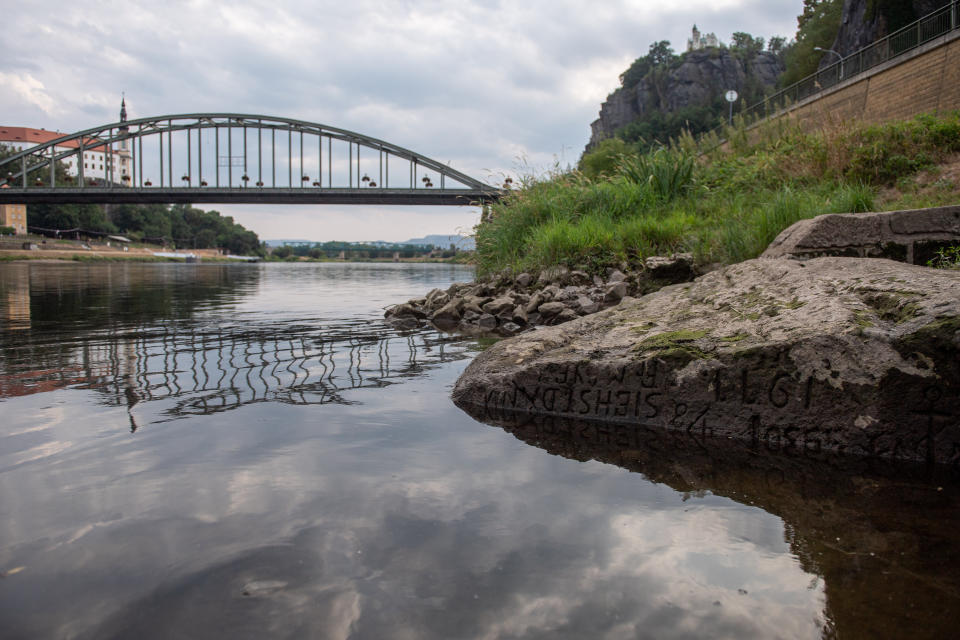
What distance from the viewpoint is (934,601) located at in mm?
1681

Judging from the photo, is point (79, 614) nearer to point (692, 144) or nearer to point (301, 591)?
point (301, 591)

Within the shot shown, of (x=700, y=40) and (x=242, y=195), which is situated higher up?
(x=700, y=40)

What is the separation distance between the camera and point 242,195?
5109 cm

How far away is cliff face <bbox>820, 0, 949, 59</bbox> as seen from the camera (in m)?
34.8

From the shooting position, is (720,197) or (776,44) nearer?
(720,197)

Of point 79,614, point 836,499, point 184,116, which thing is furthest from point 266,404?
point 184,116

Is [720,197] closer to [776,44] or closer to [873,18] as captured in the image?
[873,18]

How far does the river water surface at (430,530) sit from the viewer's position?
165 cm

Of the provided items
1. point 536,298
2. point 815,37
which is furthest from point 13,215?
point 536,298

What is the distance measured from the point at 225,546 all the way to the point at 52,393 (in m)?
3.02

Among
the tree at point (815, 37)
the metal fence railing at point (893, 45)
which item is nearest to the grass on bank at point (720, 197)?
the metal fence railing at point (893, 45)

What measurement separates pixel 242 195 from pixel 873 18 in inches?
1917

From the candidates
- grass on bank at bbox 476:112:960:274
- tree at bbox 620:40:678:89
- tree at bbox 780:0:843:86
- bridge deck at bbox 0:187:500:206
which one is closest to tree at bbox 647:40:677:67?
tree at bbox 620:40:678:89

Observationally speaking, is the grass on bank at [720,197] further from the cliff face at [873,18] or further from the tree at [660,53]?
the tree at [660,53]
